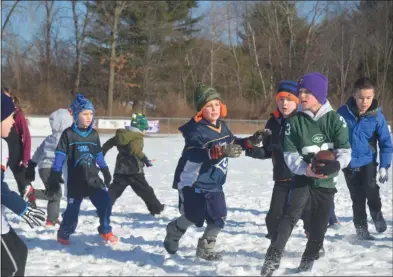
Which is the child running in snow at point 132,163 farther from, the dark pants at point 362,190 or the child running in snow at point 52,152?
the dark pants at point 362,190

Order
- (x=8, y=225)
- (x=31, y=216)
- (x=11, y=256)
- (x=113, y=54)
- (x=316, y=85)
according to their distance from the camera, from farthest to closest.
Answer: (x=113, y=54) → (x=316, y=85) → (x=31, y=216) → (x=8, y=225) → (x=11, y=256)

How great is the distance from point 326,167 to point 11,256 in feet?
7.14

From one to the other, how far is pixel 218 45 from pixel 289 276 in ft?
147

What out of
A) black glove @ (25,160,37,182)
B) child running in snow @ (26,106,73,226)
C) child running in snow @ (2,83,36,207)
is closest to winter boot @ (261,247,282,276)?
black glove @ (25,160,37,182)

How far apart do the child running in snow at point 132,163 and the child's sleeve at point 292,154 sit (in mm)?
3365

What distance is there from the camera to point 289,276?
13.3ft

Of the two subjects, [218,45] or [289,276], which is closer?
[289,276]

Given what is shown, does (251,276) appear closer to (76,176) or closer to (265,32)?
(76,176)

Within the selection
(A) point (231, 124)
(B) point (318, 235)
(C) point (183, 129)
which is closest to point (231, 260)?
(B) point (318, 235)

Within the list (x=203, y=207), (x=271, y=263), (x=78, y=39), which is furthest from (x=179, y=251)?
(x=78, y=39)

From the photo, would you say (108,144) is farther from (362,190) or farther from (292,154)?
(292,154)

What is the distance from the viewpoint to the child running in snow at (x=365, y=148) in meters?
5.44

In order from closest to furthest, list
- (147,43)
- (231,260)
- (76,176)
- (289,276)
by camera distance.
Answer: (289,276) → (231,260) → (76,176) → (147,43)

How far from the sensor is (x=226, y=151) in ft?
14.2
